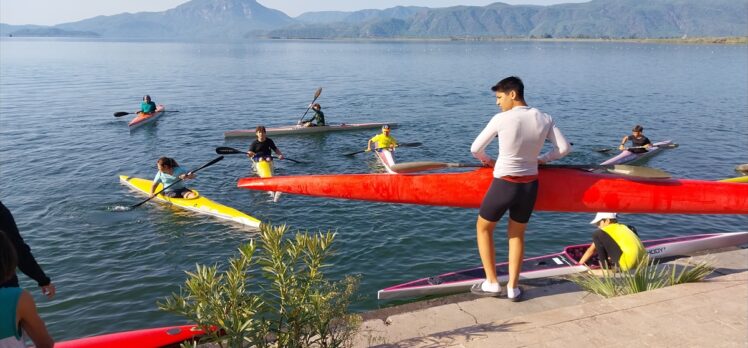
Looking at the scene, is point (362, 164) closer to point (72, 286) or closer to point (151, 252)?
point (151, 252)

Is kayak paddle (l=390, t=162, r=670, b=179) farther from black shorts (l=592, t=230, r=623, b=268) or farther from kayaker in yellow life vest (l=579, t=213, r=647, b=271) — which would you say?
black shorts (l=592, t=230, r=623, b=268)

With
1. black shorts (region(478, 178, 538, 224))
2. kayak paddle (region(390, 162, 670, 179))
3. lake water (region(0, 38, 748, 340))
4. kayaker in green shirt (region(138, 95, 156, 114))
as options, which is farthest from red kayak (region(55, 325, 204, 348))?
kayaker in green shirt (region(138, 95, 156, 114))

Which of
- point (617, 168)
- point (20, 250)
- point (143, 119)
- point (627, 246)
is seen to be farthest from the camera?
point (143, 119)

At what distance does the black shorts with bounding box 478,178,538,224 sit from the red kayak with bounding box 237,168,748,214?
2.21ft

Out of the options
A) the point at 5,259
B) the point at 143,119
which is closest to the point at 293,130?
the point at 143,119

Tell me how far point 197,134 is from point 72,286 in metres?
15.9

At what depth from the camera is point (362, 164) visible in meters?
18.3

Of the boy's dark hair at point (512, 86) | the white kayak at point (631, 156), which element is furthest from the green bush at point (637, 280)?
the white kayak at point (631, 156)

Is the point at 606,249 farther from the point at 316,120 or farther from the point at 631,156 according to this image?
the point at 316,120

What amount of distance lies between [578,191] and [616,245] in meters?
2.02

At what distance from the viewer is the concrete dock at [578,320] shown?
499 cm

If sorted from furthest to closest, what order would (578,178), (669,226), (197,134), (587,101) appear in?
(587,101) → (197,134) → (669,226) → (578,178)

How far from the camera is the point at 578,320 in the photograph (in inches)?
211

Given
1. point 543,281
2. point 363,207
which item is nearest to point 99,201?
point 363,207
